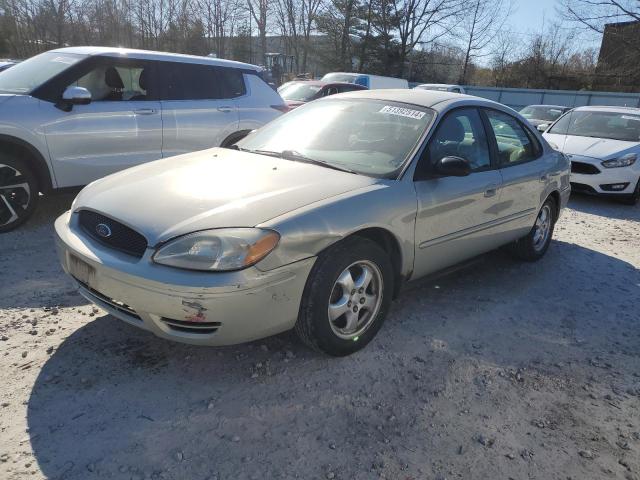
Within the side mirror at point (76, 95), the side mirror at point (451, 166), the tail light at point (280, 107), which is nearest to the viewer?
the side mirror at point (451, 166)

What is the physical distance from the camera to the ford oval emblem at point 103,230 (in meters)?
2.78

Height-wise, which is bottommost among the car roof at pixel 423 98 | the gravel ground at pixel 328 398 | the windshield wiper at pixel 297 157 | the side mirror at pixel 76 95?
the gravel ground at pixel 328 398

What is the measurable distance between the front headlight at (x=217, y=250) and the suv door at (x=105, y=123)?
127 inches

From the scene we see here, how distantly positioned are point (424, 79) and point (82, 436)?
44.6m

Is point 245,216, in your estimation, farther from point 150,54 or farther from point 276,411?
point 150,54

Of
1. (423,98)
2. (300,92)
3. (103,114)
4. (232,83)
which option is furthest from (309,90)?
(423,98)

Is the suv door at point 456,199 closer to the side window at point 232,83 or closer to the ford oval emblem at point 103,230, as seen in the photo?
the ford oval emblem at point 103,230

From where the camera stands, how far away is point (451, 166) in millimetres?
3293

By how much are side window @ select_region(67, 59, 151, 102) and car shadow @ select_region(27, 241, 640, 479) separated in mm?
3078

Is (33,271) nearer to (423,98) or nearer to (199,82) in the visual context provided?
(199,82)

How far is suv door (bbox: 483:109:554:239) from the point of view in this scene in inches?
165

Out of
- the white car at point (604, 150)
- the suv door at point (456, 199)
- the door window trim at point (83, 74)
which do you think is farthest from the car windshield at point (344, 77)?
the suv door at point (456, 199)

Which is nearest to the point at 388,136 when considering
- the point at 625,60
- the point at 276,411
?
the point at 276,411

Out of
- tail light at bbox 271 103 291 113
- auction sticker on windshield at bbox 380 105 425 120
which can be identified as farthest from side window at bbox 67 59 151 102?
auction sticker on windshield at bbox 380 105 425 120
